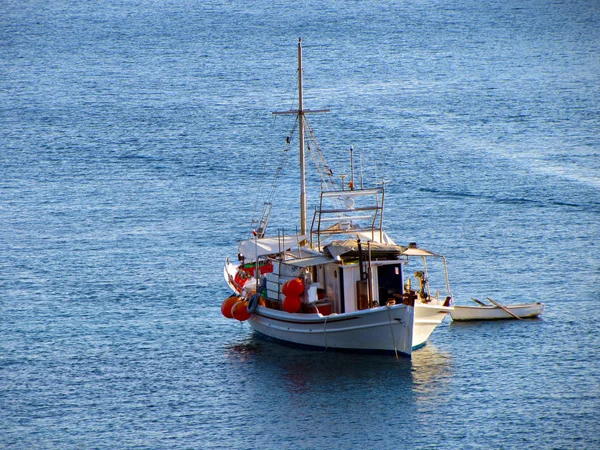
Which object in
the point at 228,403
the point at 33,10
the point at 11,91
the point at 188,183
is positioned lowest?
the point at 228,403

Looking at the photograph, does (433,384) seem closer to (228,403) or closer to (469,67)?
(228,403)

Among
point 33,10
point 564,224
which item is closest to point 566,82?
point 564,224

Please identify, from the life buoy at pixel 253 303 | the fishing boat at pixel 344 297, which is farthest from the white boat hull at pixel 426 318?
the life buoy at pixel 253 303

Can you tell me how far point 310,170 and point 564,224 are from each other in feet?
94.3

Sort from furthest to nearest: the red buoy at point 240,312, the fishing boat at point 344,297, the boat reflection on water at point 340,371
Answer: the red buoy at point 240,312
the fishing boat at point 344,297
the boat reflection on water at point 340,371

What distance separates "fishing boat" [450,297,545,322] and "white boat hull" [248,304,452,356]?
253 inches

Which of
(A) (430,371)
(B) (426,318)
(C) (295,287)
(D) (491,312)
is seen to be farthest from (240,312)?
(D) (491,312)

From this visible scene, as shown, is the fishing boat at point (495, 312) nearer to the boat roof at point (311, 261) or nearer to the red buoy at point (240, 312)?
the boat roof at point (311, 261)

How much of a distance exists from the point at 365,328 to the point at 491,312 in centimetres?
1175

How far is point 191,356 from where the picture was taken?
58.7 meters

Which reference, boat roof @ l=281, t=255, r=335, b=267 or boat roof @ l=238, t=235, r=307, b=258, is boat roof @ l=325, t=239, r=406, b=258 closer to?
boat roof @ l=281, t=255, r=335, b=267

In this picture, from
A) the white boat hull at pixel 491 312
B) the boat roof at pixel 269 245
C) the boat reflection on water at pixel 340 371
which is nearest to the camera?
the boat reflection on water at pixel 340 371

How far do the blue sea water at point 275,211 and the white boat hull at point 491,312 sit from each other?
34.1 inches

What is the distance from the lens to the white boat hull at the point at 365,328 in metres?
54.1
